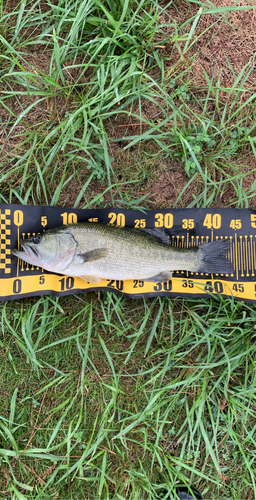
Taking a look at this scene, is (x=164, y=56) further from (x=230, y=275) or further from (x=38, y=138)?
(x=230, y=275)

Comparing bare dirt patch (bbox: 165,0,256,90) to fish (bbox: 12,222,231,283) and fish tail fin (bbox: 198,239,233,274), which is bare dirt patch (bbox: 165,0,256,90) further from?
fish (bbox: 12,222,231,283)

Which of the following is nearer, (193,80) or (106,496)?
(106,496)

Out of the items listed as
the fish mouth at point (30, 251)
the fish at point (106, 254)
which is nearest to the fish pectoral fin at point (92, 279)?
the fish at point (106, 254)

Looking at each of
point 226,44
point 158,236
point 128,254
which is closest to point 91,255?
point 128,254

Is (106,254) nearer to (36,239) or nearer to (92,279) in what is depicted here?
(92,279)

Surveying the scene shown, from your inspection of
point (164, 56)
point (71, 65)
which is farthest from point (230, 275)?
point (71, 65)

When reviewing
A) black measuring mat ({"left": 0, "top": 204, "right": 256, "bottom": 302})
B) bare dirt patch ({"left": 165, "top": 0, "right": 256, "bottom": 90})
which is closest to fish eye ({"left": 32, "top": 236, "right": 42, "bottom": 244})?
black measuring mat ({"left": 0, "top": 204, "right": 256, "bottom": 302})

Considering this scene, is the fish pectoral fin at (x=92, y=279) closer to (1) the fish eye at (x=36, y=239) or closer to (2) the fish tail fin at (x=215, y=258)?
(1) the fish eye at (x=36, y=239)
